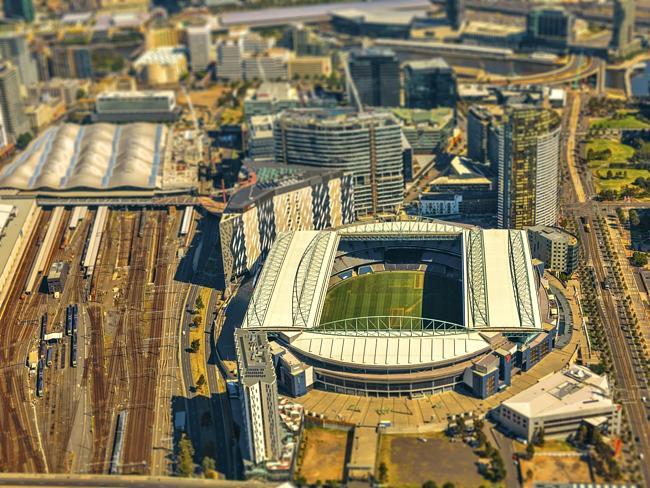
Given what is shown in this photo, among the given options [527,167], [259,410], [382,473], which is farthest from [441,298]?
[259,410]

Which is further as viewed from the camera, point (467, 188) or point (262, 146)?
point (262, 146)

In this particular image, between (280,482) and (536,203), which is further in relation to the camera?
(536,203)

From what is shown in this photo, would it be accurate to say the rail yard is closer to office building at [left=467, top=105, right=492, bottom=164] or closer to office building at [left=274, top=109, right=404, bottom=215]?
office building at [left=274, top=109, right=404, bottom=215]

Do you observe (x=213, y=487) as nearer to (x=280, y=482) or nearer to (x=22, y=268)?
(x=280, y=482)

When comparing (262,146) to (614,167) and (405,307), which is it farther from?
(614,167)

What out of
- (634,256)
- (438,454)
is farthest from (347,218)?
(438,454)

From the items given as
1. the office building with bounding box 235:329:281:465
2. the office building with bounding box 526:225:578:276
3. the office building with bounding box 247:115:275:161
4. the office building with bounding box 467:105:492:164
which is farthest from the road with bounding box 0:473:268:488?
the office building with bounding box 467:105:492:164
